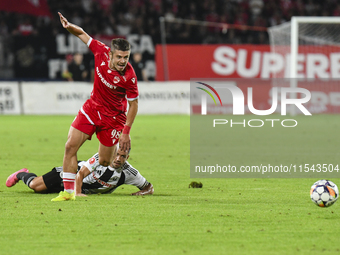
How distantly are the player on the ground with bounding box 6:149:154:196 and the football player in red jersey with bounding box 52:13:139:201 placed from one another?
13cm

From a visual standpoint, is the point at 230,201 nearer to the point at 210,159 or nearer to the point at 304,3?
the point at 210,159

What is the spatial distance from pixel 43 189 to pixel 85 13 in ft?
66.4

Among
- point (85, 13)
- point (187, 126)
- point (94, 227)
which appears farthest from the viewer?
point (85, 13)

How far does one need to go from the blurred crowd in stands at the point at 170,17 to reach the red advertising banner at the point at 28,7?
1.67 feet

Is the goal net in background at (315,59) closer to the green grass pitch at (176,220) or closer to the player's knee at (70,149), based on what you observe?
the green grass pitch at (176,220)

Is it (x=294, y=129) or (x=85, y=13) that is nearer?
(x=294, y=129)

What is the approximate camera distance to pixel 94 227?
486 cm

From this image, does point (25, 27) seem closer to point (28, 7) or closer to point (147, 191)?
point (28, 7)

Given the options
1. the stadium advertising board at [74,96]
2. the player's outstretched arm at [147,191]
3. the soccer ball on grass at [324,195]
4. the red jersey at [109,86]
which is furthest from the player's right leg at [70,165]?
the stadium advertising board at [74,96]

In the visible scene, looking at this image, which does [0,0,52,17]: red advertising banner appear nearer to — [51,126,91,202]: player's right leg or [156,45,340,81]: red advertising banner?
[156,45,340,81]: red advertising banner

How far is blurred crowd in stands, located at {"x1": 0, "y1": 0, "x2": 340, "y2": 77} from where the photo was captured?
24.7 meters

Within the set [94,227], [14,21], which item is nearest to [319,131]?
[94,227]

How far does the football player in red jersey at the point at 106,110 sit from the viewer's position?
6230 mm

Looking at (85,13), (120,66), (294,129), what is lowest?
(294,129)
